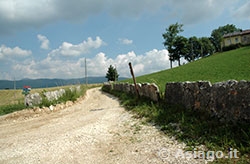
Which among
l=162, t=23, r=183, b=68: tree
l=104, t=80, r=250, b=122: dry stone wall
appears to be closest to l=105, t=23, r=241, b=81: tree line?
l=162, t=23, r=183, b=68: tree

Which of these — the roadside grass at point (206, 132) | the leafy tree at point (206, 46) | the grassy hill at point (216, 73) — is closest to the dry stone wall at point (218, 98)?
the roadside grass at point (206, 132)

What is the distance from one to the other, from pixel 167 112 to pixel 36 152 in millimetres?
3728

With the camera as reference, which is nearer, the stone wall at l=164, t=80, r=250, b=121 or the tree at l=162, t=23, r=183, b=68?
the stone wall at l=164, t=80, r=250, b=121

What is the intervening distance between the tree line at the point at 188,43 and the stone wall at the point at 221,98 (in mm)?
53275

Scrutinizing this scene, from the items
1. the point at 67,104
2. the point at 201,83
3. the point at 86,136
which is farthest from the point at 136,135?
the point at 67,104

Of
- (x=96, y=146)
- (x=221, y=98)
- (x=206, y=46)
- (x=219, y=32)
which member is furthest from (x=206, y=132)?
(x=219, y=32)

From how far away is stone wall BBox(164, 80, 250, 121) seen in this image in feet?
12.1

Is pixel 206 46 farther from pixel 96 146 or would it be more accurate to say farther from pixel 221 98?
pixel 96 146

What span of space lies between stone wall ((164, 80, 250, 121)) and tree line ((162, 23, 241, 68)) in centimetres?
5327

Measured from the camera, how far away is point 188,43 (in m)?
62.5

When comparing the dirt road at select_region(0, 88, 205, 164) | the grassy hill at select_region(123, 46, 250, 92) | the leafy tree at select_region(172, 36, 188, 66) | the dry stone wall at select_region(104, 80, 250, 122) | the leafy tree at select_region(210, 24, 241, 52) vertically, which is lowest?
the dirt road at select_region(0, 88, 205, 164)

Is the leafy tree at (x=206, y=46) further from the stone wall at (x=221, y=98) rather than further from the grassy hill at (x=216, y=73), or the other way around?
the stone wall at (x=221, y=98)

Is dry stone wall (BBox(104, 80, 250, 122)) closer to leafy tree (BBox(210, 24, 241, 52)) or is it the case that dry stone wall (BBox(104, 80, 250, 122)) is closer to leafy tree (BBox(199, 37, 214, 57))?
Answer: leafy tree (BBox(199, 37, 214, 57))

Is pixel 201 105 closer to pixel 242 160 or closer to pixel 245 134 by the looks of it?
pixel 245 134
